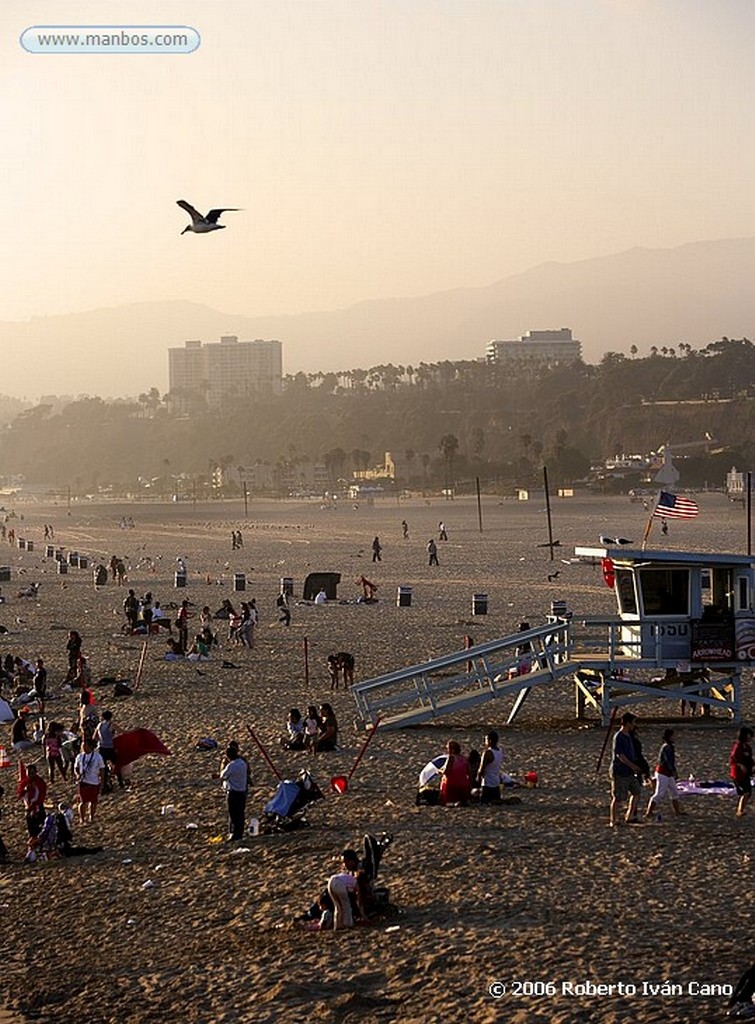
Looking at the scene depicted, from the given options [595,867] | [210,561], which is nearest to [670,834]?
[595,867]

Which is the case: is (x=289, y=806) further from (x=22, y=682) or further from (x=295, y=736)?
(x=22, y=682)

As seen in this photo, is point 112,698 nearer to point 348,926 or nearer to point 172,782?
point 172,782

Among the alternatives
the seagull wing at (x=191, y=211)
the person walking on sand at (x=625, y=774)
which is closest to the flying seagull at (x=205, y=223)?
the seagull wing at (x=191, y=211)

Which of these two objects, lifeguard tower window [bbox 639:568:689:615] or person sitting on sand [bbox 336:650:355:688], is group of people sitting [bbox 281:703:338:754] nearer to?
lifeguard tower window [bbox 639:568:689:615]

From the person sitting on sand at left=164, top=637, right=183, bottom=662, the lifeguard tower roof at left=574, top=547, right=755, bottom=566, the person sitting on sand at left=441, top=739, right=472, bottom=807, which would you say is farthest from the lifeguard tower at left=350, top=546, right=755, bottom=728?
the person sitting on sand at left=164, top=637, right=183, bottom=662

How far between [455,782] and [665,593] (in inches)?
267

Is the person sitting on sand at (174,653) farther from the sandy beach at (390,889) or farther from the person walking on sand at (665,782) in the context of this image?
the person walking on sand at (665,782)

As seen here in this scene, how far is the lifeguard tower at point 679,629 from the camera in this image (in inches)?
861

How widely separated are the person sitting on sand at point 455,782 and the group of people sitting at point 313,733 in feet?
12.6

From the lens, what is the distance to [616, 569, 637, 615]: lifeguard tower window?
22375 mm

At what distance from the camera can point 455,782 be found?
54.7ft

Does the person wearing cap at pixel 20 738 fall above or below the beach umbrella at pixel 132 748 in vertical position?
below

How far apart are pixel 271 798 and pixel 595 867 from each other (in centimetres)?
496

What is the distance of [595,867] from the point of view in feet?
45.4
